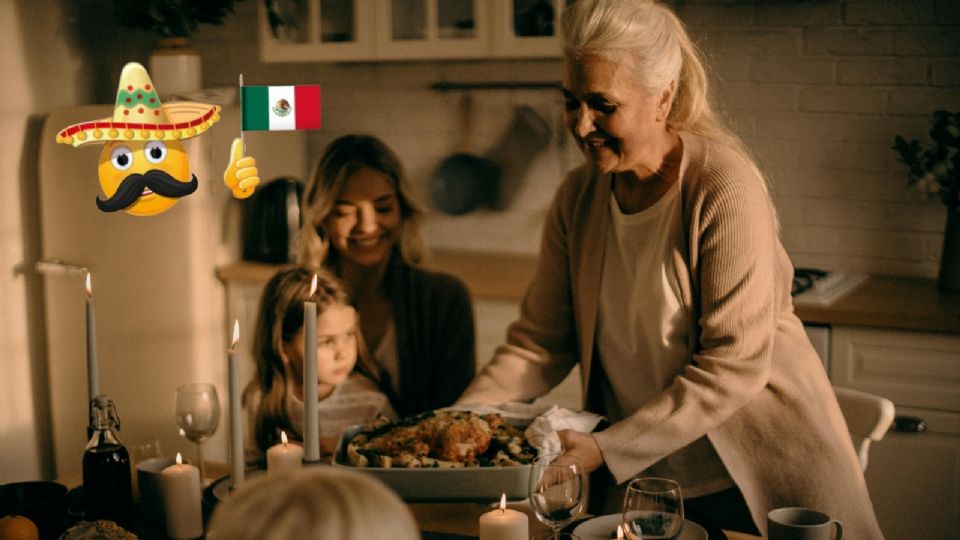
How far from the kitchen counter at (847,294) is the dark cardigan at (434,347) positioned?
0.49 ft

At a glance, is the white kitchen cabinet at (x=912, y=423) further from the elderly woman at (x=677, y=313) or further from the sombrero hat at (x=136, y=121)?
the sombrero hat at (x=136, y=121)

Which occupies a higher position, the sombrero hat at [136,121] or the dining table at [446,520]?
the sombrero hat at [136,121]

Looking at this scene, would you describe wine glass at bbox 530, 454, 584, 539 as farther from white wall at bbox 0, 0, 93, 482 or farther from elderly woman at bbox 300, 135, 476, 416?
white wall at bbox 0, 0, 93, 482

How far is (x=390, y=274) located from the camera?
3.00 metres

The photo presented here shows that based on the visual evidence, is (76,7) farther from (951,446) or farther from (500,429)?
(951,446)

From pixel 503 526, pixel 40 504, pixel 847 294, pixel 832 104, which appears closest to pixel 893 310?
pixel 847 294

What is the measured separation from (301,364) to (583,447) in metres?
1.11

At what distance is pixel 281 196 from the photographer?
11.0 feet

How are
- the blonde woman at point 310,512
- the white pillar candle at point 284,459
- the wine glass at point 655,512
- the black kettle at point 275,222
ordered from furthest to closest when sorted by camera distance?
1. the black kettle at point 275,222
2. the white pillar candle at point 284,459
3. the wine glass at point 655,512
4. the blonde woman at point 310,512

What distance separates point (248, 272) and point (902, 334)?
181 centimetres

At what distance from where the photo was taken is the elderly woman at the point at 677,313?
1.80 meters

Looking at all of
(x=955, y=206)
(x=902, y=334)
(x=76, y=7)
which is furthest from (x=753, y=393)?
(x=76, y=7)

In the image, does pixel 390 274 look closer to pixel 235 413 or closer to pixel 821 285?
pixel 821 285

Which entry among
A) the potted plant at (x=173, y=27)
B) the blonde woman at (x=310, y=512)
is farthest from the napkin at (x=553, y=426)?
A: the potted plant at (x=173, y=27)
